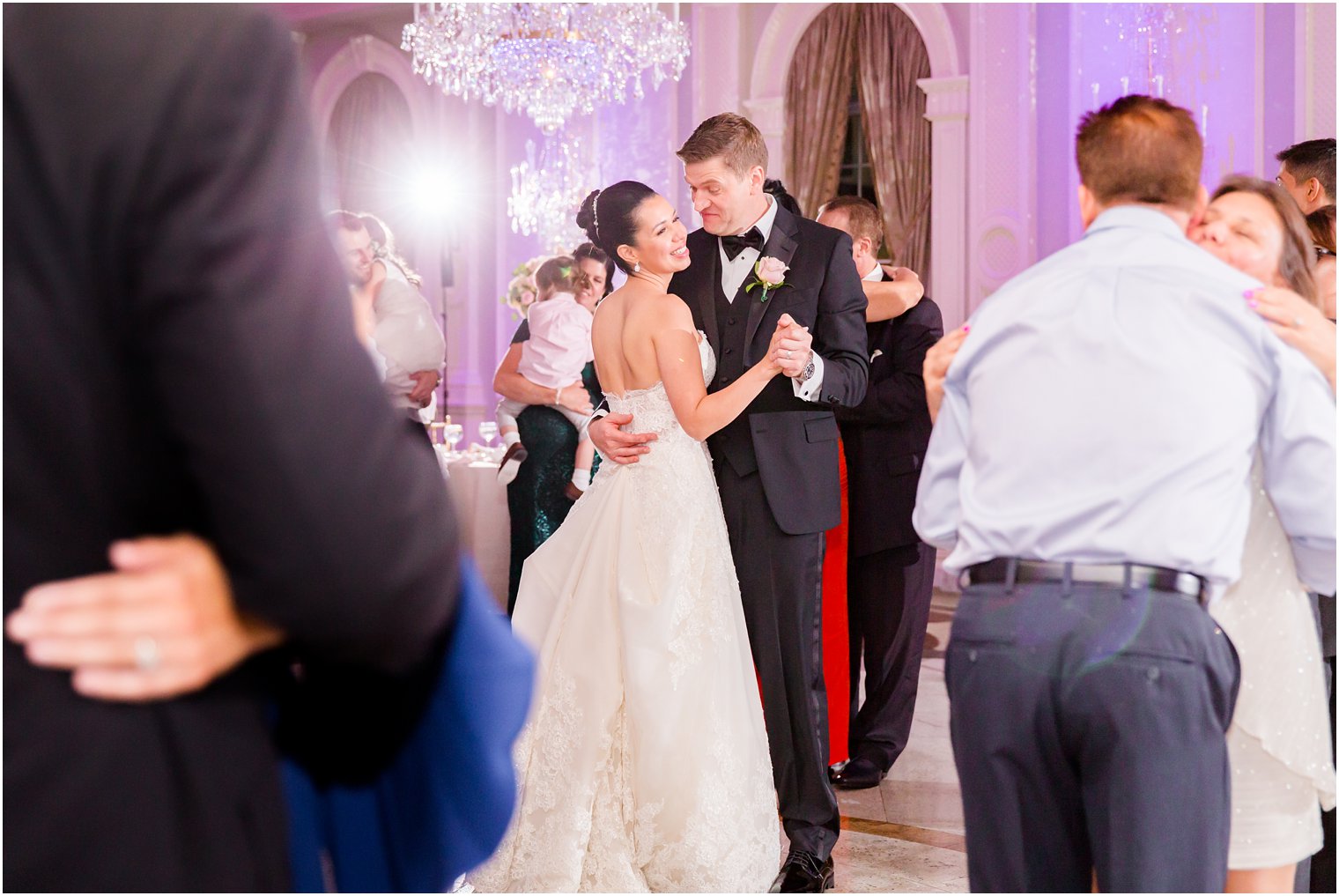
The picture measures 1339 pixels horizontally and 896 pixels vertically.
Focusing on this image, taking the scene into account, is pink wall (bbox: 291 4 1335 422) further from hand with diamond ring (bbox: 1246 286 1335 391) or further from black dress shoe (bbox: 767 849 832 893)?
hand with diamond ring (bbox: 1246 286 1335 391)

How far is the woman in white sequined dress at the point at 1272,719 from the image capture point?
1.76 meters

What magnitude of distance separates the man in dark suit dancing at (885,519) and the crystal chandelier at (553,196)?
15.3 ft

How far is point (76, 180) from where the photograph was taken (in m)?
0.69

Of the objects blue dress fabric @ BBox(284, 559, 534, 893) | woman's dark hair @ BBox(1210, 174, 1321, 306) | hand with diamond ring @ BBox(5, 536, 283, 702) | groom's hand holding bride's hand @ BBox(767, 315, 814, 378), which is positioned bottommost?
blue dress fabric @ BBox(284, 559, 534, 893)

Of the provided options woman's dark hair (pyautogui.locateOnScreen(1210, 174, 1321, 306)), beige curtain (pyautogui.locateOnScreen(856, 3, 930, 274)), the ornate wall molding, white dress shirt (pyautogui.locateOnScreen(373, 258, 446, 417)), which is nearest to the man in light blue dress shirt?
woman's dark hair (pyautogui.locateOnScreen(1210, 174, 1321, 306))

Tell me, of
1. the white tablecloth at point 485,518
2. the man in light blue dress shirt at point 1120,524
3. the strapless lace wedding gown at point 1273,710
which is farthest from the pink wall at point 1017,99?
the man in light blue dress shirt at point 1120,524

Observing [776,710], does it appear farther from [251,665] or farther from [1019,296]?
[251,665]

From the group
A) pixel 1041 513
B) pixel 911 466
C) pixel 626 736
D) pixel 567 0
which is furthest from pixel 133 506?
pixel 567 0

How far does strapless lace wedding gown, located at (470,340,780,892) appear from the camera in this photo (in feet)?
9.09

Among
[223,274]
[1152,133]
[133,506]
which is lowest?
[133,506]

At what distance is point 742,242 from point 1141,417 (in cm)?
169

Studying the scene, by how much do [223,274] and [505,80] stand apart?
716cm

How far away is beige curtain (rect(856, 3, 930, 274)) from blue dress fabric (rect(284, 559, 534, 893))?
7.80 metres

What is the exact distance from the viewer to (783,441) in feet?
9.87
